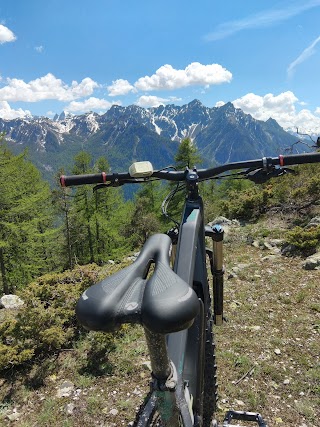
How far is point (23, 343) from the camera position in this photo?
16.2ft

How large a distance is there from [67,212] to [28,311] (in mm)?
16394

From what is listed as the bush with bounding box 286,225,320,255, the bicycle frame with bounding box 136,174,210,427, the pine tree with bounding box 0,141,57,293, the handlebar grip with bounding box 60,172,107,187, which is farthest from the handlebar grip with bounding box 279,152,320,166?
the pine tree with bounding box 0,141,57,293

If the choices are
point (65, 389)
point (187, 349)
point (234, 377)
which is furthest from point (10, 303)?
point (187, 349)

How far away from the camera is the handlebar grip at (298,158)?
2.97m

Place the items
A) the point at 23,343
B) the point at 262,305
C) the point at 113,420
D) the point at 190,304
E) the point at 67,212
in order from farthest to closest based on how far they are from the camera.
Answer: the point at 67,212 < the point at 262,305 < the point at 23,343 < the point at 113,420 < the point at 190,304

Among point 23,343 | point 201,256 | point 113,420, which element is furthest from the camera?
point 23,343

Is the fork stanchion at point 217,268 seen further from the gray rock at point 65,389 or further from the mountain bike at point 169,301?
the gray rock at point 65,389

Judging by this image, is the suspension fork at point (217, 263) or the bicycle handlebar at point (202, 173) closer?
the bicycle handlebar at point (202, 173)

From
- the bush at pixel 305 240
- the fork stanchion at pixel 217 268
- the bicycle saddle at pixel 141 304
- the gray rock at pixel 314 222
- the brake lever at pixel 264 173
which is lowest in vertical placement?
the bush at pixel 305 240

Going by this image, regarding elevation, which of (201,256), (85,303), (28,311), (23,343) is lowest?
(23,343)

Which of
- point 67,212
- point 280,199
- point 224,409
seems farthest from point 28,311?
point 67,212

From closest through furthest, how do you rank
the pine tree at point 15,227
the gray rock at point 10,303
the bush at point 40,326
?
the bush at point 40,326, the gray rock at point 10,303, the pine tree at point 15,227

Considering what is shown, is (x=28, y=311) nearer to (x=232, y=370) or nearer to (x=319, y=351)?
(x=232, y=370)

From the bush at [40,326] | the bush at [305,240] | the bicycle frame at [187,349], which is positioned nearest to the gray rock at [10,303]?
the bush at [40,326]
